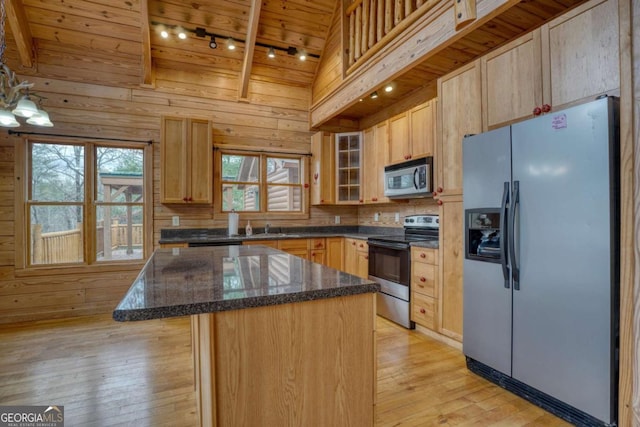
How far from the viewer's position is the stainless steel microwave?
11.0ft

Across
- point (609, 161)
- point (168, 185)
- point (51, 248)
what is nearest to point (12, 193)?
point (51, 248)

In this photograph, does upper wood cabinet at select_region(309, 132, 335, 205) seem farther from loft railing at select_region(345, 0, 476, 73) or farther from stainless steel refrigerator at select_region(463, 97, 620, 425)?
stainless steel refrigerator at select_region(463, 97, 620, 425)

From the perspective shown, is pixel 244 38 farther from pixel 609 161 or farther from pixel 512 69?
pixel 609 161

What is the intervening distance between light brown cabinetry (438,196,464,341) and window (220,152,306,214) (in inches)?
95.2

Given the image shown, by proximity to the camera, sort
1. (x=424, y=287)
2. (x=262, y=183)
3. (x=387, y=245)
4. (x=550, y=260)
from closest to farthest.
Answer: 1. (x=550, y=260)
2. (x=424, y=287)
3. (x=387, y=245)
4. (x=262, y=183)

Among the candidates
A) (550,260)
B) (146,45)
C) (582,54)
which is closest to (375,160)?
(582,54)

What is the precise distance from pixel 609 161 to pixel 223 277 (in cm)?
195

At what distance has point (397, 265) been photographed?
338cm

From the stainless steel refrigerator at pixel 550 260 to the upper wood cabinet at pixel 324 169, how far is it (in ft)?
8.00

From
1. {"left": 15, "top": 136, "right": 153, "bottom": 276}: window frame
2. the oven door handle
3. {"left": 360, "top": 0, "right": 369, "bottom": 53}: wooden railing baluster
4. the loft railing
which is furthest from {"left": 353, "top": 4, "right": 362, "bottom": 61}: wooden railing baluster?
{"left": 15, "top": 136, "right": 153, "bottom": 276}: window frame

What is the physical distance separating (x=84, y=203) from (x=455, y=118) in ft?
13.6

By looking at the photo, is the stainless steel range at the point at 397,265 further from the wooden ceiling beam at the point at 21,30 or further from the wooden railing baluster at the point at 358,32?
the wooden ceiling beam at the point at 21,30

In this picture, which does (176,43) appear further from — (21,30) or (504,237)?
(504,237)

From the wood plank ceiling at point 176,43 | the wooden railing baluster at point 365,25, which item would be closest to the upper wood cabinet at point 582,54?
the wood plank ceiling at point 176,43
